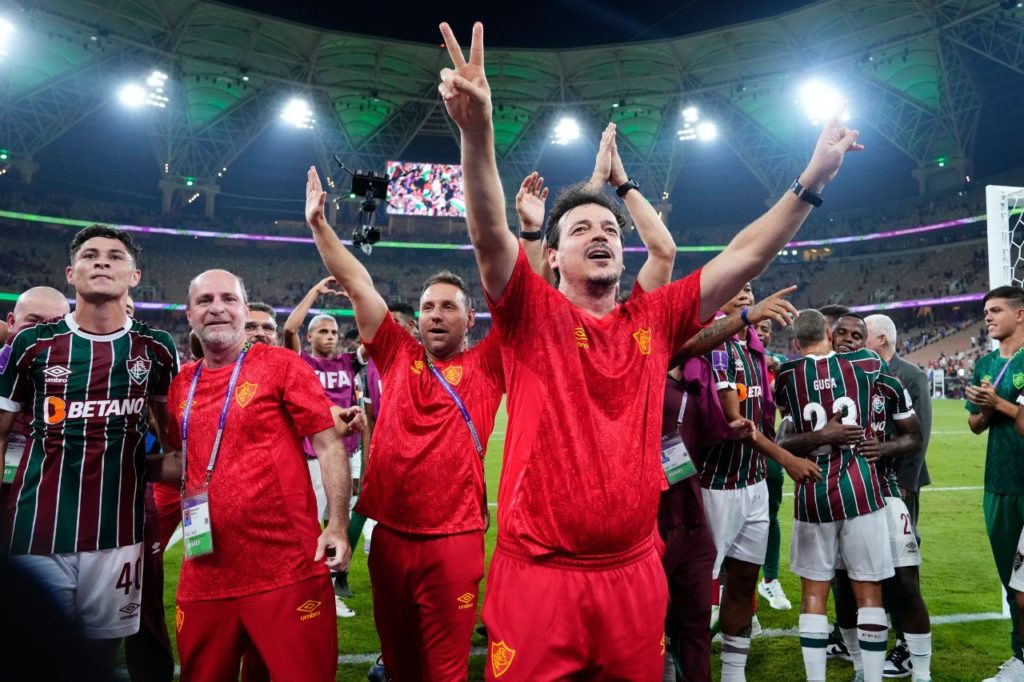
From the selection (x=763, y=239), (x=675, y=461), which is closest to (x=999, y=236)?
(x=675, y=461)

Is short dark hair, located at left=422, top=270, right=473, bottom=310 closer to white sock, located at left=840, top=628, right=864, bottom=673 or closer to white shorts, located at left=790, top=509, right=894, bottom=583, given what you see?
white shorts, located at left=790, top=509, right=894, bottom=583

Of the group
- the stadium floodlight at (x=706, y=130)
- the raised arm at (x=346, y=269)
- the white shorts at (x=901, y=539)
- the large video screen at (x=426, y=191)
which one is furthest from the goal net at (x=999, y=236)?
the large video screen at (x=426, y=191)

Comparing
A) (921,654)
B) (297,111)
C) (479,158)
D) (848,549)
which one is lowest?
(921,654)

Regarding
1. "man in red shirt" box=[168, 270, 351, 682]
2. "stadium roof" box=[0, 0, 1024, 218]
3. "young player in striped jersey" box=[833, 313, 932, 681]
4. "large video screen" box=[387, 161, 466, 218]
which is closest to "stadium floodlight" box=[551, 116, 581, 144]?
"stadium roof" box=[0, 0, 1024, 218]

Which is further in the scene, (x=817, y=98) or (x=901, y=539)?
(x=817, y=98)

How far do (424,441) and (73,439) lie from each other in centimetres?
156

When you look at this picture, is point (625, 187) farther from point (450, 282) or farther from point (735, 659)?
point (735, 659)

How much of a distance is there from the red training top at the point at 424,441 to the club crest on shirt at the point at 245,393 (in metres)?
0.68

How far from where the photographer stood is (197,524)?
2766 millimetres

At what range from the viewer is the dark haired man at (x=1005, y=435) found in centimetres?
435

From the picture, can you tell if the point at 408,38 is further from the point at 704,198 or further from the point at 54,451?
the point at 54,451

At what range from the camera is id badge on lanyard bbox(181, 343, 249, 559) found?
2.74 m

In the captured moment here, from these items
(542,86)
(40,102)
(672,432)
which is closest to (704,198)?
(542,86)

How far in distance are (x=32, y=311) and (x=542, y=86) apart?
118ft
